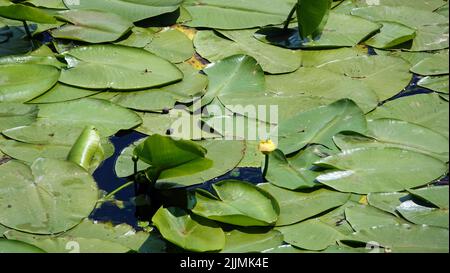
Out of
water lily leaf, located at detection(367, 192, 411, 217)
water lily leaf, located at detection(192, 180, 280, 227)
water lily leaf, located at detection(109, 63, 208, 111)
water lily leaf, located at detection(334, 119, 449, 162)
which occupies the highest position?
water lily leaf, located at detection(109, 63, 208, 111)

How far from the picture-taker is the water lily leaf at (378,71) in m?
2.64

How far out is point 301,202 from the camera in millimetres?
2156

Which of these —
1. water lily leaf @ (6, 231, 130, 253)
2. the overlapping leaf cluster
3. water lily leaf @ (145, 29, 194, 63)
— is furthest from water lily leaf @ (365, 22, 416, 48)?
water lily leaf @ (6, 231, 130, 253)

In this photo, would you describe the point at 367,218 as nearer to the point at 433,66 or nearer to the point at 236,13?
the point at 433,66

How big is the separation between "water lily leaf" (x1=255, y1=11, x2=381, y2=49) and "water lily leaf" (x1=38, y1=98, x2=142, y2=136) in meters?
0.67

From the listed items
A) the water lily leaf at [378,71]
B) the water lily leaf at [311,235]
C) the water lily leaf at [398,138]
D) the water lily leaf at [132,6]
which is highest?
the water lily leaf at [132,6]

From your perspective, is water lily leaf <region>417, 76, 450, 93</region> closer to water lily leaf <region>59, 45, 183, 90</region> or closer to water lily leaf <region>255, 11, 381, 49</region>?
water lily leaf <region>255, 11, 381, 49</region>

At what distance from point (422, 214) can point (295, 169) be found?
1.29 feet

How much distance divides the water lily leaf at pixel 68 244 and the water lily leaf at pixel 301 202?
1.46 ft

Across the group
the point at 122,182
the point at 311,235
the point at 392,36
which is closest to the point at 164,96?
the point at 122,182

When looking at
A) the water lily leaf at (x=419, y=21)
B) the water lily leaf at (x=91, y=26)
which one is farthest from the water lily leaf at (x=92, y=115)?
the water lily leaf at (x=419, y=21)

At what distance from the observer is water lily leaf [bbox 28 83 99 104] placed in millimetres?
2584

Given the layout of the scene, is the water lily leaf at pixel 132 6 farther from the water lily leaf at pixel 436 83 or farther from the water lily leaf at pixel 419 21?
the water lily leaf at pixel 436 83

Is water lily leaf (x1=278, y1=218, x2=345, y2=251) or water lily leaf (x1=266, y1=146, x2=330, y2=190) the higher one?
water lily leaf (x1=266, y1=146, x2=330, y2=190)
